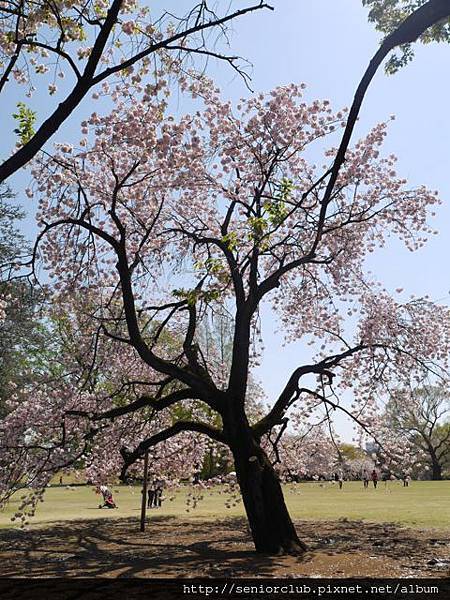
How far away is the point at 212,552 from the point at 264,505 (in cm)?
171

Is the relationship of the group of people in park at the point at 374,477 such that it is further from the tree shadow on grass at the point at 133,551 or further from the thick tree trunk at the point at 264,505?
the thick tree trunk at the point at 264,505

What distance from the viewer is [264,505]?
10.8 meters

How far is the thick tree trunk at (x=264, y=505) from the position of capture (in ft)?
35.1

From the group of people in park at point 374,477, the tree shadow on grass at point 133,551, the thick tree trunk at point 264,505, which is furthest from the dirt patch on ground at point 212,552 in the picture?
the group of people in park at point 374,477

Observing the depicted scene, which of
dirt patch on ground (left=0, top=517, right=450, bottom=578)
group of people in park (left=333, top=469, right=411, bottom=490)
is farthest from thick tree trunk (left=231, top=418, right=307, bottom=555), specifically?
group of people in park (left=333, top=469, right=411, bottom=490)

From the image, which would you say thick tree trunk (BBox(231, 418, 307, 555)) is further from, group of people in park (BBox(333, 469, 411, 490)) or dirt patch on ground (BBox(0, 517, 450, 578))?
group of people in park (BBox(333, 469, 411, 490))

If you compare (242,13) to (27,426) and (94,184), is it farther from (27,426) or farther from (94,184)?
(27,426)

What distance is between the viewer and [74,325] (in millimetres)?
18219

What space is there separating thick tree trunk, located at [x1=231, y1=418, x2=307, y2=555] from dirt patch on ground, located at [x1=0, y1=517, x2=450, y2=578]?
35 centimetres

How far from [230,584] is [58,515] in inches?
711

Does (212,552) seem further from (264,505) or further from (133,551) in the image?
(133,551)

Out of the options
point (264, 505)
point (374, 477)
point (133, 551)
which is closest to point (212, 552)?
point (264, 505)

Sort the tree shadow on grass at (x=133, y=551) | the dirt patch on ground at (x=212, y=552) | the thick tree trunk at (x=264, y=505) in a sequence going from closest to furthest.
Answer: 1. the dirt patch on ground at (x=212, y=552)
2. the tree shadow on grass at (x=133, y=551)
3. the thick tree trunk at (x=264, y=505)

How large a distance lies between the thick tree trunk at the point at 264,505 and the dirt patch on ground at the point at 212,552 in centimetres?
35
